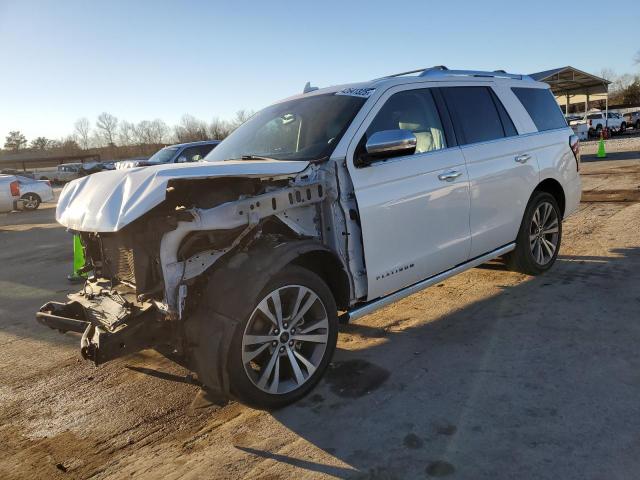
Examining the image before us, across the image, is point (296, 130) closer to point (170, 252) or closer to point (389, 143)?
point (389, 143)

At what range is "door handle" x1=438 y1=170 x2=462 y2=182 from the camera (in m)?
4.15

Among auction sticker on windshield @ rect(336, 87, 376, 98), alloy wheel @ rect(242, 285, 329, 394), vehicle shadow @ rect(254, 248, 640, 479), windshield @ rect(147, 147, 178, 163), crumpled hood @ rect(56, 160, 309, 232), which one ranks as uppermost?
windshield @ rect(147, 147, 178, 163)

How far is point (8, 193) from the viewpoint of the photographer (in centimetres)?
1688

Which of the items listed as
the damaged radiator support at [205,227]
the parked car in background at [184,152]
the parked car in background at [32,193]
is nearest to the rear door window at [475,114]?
the damaged radiator support at [205,227]

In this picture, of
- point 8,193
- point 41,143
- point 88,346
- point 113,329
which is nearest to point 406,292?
point 113,329

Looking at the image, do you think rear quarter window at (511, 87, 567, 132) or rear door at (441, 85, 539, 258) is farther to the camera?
rear quarter window at (511, 87, 567, 132)

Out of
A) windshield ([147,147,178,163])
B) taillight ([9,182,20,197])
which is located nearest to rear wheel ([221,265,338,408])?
windshield ([147,147,178,163])

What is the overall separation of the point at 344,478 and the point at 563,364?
190 centimetres

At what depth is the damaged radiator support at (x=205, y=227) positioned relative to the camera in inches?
118

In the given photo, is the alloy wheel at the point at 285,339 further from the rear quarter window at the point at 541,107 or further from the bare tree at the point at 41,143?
the bare tree at the point at 41,143

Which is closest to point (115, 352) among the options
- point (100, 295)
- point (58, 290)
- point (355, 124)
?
point (100, 295)

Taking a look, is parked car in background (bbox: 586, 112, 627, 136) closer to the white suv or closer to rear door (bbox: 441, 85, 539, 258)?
rear door (bbox: 441, 85, 539, 258)

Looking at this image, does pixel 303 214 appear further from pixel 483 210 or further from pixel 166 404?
pixel 483 210

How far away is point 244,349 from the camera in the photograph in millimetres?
3027
